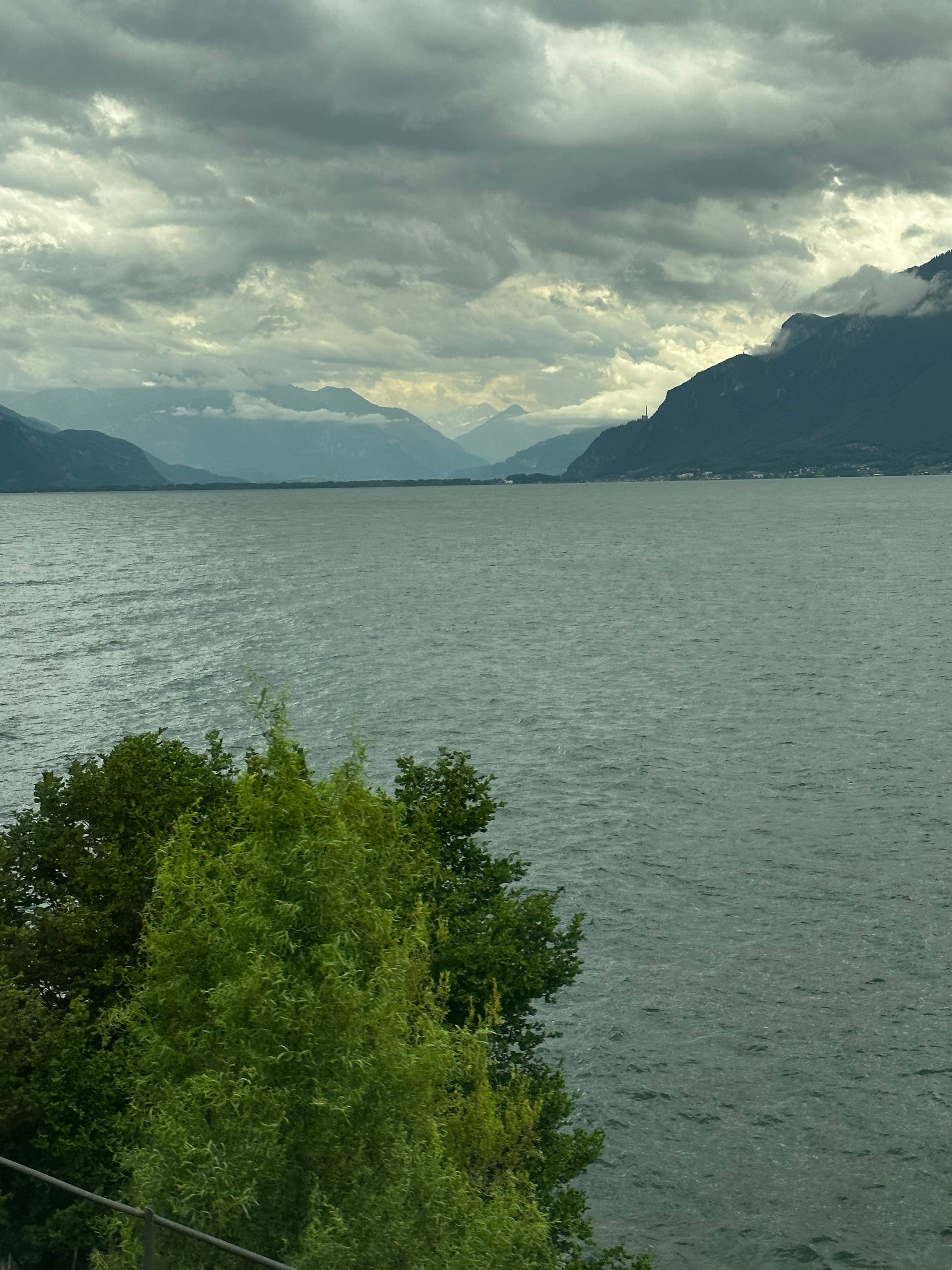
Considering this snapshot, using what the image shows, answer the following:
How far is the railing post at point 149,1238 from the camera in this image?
14.2 m

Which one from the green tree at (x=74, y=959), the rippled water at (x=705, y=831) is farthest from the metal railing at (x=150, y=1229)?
the rippled water at (x=705, y=831)

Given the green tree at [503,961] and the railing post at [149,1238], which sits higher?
the railing post at [149,1238]

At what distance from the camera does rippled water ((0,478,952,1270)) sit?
1554 inches

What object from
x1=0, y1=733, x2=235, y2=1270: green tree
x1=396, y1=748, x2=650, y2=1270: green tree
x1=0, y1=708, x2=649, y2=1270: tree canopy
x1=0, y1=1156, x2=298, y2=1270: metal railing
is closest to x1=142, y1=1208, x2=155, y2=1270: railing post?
x1=0, y1=1156, x2=298, y2=1270: metal railing

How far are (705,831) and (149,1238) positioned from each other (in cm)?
5718

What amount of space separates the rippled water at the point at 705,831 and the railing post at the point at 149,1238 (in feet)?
83.9

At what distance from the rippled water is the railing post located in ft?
83.9

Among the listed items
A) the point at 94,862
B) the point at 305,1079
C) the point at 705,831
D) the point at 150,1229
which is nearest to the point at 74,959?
the point at 94,862

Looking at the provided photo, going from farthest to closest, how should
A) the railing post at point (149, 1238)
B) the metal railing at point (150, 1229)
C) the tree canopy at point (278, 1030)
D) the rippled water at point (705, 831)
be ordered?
1. the rippled water at point (705, 831)
2. the tree canopy at point (278, 1030)
3. the railing post at point (149, 1238)
4. the metal railing at point (150, 1229)

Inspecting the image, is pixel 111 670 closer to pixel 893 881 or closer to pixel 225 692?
pixel 225 692

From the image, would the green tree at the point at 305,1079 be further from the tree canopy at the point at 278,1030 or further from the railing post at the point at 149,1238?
the railing post at the point at 149,1238

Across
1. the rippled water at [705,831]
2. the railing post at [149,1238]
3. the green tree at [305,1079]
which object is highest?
the railing post at [149,1238]

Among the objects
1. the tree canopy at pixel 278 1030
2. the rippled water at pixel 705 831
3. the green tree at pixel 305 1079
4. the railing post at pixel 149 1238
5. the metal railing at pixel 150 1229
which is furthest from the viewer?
the rippled water at pixel 705 831

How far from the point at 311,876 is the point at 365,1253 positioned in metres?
7.87
